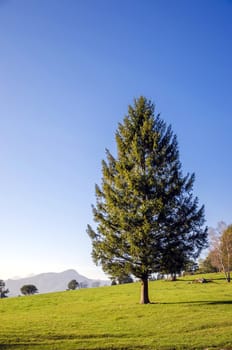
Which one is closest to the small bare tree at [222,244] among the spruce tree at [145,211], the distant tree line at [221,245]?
the distant tree line at [221,245]

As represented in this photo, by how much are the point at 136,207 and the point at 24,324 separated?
12.7m

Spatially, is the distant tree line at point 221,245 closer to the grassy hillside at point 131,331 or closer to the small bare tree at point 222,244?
the small bare tree at point 222,244

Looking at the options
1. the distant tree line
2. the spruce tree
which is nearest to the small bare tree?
the distant tree line

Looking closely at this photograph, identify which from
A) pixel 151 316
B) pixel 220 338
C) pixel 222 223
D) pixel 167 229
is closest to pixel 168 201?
pixel 167 229

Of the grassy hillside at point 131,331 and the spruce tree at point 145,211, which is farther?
the spruce tree at point 145,211

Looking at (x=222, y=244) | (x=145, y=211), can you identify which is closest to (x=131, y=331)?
(x=145, y=211)

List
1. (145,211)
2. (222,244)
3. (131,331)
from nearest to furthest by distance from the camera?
(131,331), (145,211), (222,244)

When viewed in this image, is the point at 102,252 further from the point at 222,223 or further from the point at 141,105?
the point at 222,223

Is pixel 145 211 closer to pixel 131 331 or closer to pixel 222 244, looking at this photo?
pixel 131 331

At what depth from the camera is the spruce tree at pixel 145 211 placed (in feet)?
90.8

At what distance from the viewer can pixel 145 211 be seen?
90.1 ft

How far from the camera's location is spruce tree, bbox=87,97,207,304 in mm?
27688

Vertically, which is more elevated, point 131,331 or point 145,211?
A: point 145,211

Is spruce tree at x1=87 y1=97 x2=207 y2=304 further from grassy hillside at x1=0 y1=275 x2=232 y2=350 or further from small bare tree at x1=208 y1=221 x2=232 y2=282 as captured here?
small bare tree at x1=208 y1=221 x2=232 y2=282
